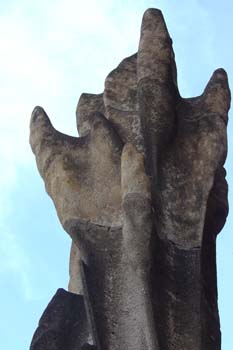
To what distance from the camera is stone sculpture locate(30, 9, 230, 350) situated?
584 centimetres

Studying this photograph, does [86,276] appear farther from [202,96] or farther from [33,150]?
[202,96]

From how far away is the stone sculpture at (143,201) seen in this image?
230 inches

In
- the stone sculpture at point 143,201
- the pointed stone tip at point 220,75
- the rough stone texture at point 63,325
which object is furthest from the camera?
the pointed stone tip at point 220,75

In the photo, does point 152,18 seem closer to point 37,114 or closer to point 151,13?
point 151,13

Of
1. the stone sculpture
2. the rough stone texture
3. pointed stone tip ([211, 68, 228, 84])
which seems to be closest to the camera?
the stone sculpture

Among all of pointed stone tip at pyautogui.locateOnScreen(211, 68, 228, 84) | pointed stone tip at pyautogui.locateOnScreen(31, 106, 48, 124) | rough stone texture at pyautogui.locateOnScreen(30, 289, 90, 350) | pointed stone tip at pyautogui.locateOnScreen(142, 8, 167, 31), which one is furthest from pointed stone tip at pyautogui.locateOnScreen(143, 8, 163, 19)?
rough stone texture at pyautogui.locateOnScreen(30, 289, 90, 350)

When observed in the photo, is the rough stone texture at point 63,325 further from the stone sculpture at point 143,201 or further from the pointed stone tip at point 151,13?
the pointed stone tip at point 151,13

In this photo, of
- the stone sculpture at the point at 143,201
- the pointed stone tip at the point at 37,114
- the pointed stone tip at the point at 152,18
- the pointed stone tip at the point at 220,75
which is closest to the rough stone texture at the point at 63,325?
the stone sculpture at the point at 143,201

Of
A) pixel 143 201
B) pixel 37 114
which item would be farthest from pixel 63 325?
pixel 37 114

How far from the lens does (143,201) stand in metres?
5.96

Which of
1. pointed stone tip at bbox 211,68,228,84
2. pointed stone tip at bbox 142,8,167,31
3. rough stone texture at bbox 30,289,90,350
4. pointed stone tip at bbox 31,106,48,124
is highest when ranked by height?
pointed stone tip at bbox 142,8,167,31

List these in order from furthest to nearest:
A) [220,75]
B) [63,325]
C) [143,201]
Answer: [220,75], [63,325], [143,201]

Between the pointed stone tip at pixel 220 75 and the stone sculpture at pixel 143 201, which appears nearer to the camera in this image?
the stone sculpture at pixel 143 201

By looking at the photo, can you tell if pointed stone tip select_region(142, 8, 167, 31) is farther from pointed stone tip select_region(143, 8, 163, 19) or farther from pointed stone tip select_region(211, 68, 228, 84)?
pointed stone tip select_region(211, 68, 228, 84)
